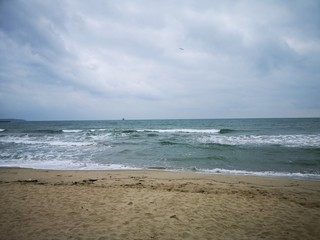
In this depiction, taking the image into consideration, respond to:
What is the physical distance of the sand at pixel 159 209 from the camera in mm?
3908

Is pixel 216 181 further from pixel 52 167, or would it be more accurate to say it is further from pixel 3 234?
pixel 52 167

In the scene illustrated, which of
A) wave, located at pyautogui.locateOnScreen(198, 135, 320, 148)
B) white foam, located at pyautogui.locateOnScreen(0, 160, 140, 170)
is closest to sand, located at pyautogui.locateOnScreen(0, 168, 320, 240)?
white foam, located at pyautogui.locateOnScreen(0, 160, 140, 170)

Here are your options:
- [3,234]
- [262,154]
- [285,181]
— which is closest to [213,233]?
[3,234]

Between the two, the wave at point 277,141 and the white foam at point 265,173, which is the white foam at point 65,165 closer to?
the white foam at point 265,173

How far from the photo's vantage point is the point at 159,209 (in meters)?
4.93

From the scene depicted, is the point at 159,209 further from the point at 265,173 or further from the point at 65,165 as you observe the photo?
the point at 65,165

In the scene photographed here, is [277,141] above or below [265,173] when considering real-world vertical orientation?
above

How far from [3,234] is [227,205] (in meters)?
4.90

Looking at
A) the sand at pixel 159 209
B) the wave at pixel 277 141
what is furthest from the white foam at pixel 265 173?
the wave at pixel 277 141

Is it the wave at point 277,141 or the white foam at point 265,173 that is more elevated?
the wave at point 277,141

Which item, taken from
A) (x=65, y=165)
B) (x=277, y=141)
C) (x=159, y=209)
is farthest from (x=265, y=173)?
(x=277, y=141)

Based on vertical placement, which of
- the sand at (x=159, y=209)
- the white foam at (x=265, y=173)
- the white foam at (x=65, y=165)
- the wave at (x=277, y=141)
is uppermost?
the wave at (x=277, y=141)

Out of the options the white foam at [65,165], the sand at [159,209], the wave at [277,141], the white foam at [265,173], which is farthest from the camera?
the wave at [277,141]

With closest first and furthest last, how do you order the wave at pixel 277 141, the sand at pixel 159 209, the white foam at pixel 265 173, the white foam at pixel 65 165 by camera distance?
the sand at pixel 159 209 < the white foam at pixel 265 173 < the white foam at pixel 65 165 < the wave at pixel 277 141
